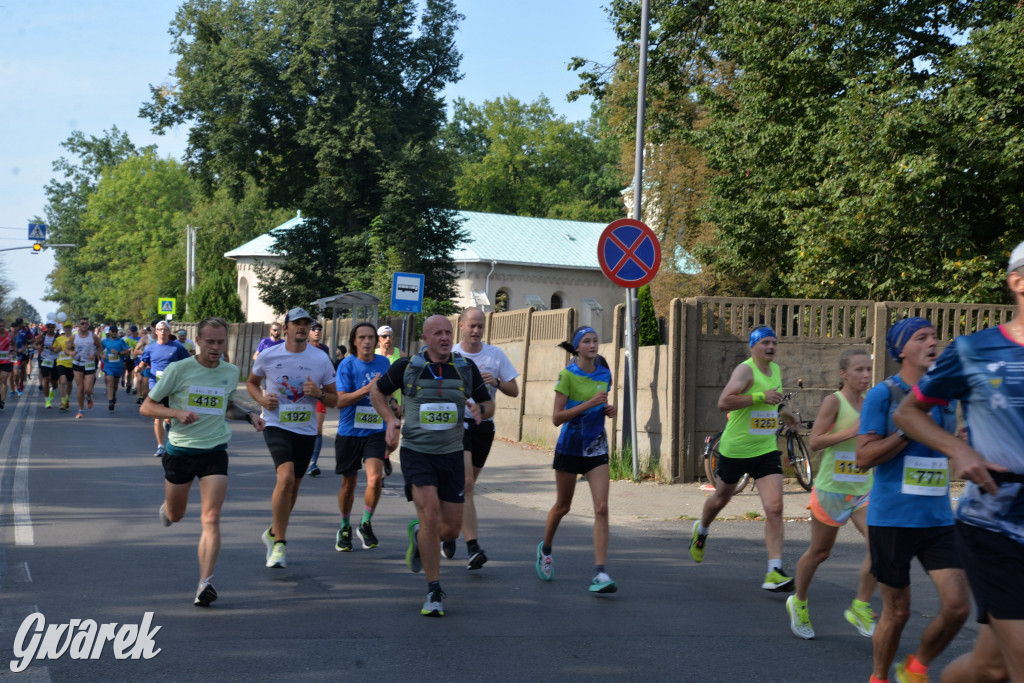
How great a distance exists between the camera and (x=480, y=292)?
61.7 meters

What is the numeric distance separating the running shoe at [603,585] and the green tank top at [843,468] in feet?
5.61

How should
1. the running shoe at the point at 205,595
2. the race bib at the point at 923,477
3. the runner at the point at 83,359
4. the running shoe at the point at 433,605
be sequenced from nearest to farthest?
the race bib at the point at 923,477
the running shoe at the point at 433,605
the running shoe at the point at 205,595
the runner at the point at 83,359

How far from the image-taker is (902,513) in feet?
16.1

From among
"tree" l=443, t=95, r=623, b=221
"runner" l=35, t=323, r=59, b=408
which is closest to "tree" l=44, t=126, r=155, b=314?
"tree" l=443, t=95, r=623, b=221

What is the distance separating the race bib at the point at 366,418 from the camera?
930 cm

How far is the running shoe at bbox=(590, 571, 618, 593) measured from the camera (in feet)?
24.4

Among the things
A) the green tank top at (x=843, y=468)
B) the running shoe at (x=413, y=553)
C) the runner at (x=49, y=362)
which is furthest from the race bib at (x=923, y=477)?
the runner at (x=49, y=362)

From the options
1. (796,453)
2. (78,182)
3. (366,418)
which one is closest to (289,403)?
(366,418)

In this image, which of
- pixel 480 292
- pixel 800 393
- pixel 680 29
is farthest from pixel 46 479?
pixel 480 292

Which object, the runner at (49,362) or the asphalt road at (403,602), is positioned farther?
the runner at (49,362)

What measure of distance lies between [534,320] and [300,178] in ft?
98.5

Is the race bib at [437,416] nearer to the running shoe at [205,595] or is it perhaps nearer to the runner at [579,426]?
the runner at [579,426]

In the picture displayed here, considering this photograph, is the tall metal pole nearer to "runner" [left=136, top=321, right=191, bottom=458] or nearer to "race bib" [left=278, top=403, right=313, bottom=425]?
"race bib" [left=278, top=403, right=313, bottom=425]

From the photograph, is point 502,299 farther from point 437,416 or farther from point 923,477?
point 923,477
